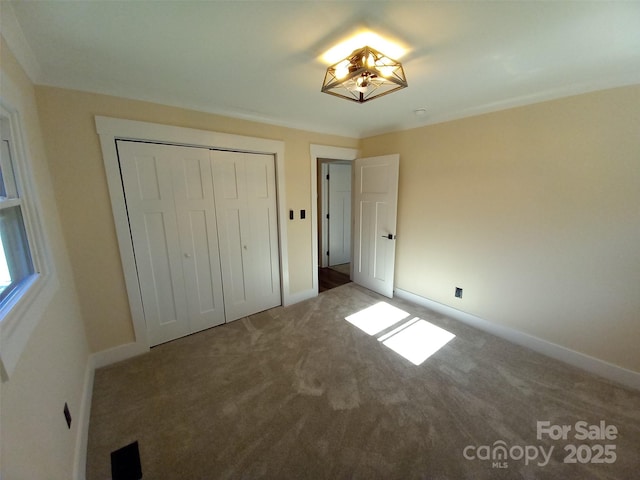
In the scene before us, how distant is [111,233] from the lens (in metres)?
1.96

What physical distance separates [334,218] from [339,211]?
0.57 ft

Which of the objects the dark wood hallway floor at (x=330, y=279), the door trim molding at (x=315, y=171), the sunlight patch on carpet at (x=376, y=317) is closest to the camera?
the sunlight patch on carpet at (x=376, y=317)

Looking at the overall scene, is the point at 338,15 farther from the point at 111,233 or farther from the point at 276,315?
the point at 276,315

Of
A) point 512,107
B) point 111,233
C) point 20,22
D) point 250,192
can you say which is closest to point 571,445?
point 512,107

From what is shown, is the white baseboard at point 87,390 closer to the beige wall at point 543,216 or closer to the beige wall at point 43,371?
the beige wall at point 43,371

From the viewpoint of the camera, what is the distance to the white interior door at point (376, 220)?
10.1 feet

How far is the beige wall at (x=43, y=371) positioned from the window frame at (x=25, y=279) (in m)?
0.05

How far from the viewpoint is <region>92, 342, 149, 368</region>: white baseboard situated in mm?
2023

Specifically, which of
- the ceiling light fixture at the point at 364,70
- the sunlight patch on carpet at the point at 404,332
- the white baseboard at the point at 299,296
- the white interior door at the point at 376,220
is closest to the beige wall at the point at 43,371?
the ceiling light fixture at the point at 364,70

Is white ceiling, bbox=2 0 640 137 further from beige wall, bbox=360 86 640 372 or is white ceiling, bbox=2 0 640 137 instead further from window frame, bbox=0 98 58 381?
window frame, bbox=0 98 58 381

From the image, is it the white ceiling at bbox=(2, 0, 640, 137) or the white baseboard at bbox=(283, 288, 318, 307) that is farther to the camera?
the white baseboard at bbox=(283, 288, 318, 307)

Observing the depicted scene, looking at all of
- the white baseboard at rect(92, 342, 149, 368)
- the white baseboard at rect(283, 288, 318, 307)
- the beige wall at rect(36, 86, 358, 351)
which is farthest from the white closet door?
the white baseboard at rect(92, 342, 149, 368)

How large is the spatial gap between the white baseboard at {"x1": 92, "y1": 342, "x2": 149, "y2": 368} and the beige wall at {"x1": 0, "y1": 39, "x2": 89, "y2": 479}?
0.14m

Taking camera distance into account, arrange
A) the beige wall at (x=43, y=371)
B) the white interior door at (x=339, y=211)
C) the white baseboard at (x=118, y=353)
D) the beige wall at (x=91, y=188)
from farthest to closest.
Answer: the white interior door at (x=339, y=211) → the white baseboard at (x=118, y=353) → the beige wall at (x=91, y=188) → the beige wall at (x=43, y=371)
